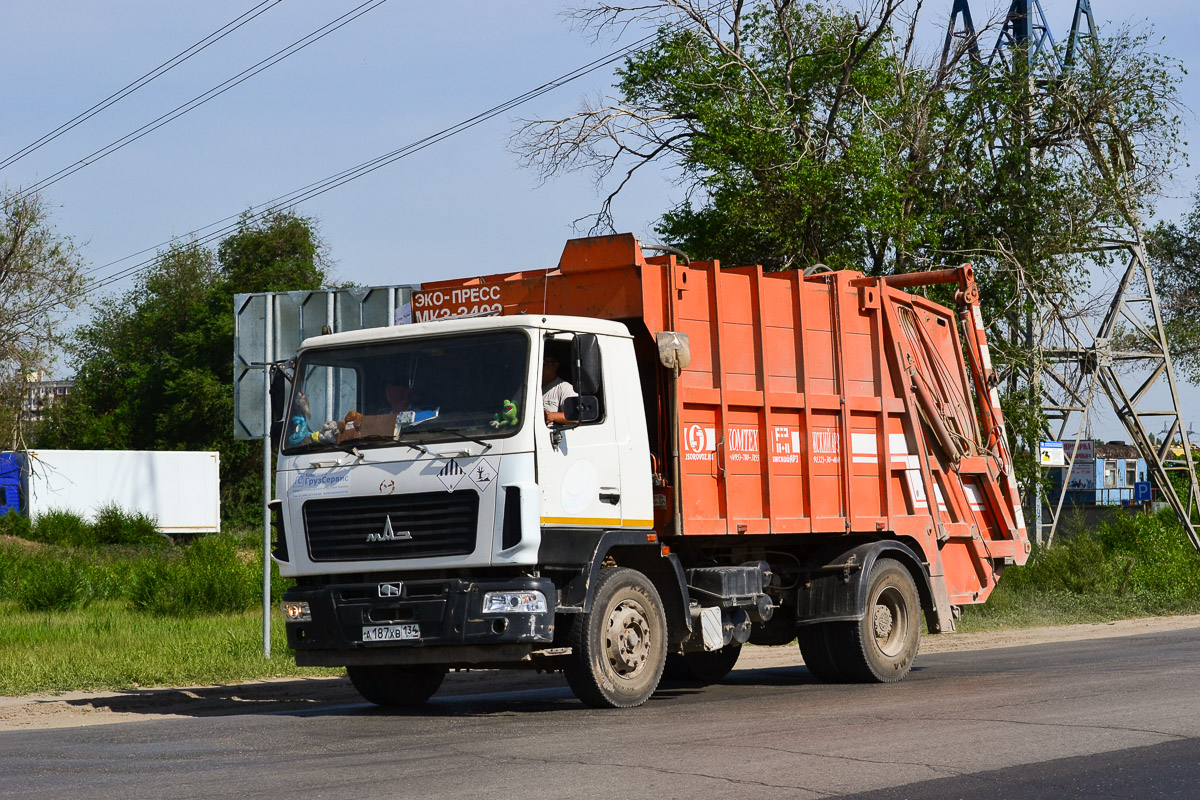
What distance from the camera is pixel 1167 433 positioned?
31.2m

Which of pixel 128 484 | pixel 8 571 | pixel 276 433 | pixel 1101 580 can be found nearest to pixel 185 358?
pixel 128 484

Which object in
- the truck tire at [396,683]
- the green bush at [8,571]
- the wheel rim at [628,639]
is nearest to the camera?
the wheel rim at [628,639]

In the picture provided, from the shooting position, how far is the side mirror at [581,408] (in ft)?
32.1

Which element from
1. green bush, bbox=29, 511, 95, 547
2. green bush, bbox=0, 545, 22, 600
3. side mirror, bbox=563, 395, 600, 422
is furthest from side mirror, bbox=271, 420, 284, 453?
green bush, bbox=29, 511, 95, 547

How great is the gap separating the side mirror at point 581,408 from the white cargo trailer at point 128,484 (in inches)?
1388

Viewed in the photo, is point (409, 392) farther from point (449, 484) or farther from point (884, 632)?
point (884, 632)

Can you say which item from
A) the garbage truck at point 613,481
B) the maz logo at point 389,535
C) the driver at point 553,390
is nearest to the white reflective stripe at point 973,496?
the garbage truck at point 613,481

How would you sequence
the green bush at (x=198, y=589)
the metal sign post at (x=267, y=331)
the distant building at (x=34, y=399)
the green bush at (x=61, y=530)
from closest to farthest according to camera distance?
the metal sign post at (x=267, y=331)
the green bush at (x=198, y=589)
the distant building at (x=34, y=399)
the green bush at (x=61, y=530)

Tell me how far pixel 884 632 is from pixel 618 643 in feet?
11.4

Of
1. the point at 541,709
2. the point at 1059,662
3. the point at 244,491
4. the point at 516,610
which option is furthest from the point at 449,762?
the point at 244,491

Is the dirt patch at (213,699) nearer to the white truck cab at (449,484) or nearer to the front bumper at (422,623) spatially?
the front bumper at (422,623)

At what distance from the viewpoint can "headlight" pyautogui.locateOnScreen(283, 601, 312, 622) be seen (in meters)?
10.2

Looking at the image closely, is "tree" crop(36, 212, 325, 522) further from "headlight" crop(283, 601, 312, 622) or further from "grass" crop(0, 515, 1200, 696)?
"headlight" crop(283, 601, 312, 622)

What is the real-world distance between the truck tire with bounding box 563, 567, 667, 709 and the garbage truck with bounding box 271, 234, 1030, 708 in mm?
19
